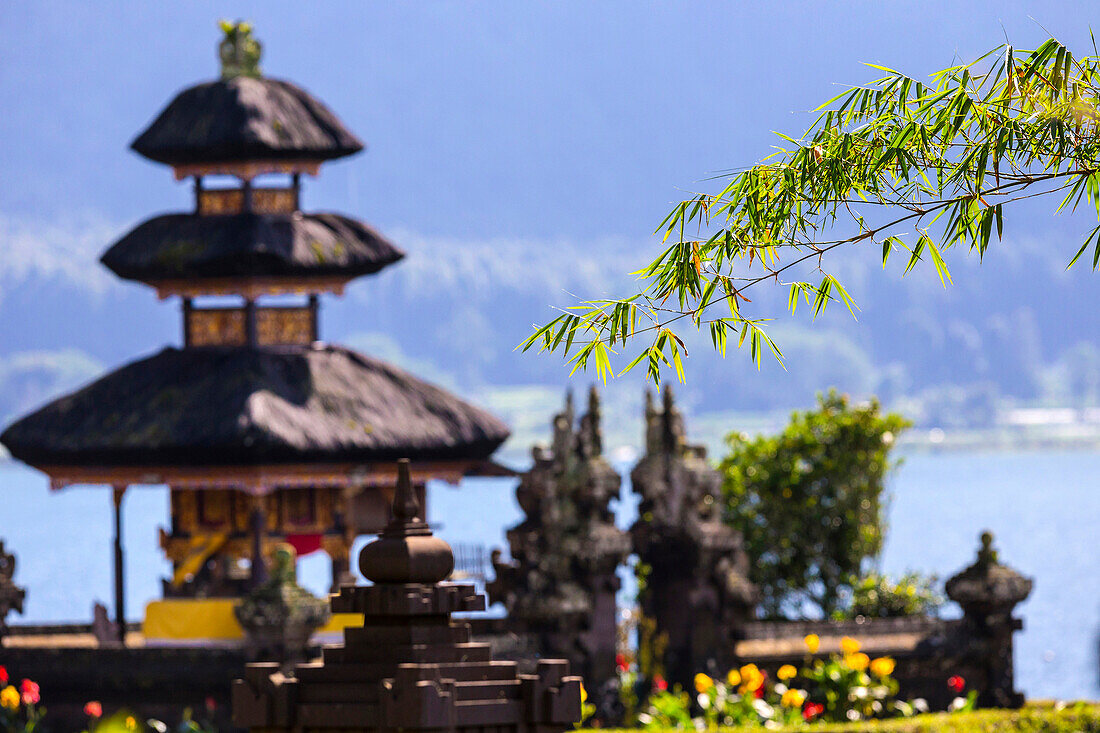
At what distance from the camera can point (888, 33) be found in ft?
524

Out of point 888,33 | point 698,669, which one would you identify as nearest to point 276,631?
point 698,669

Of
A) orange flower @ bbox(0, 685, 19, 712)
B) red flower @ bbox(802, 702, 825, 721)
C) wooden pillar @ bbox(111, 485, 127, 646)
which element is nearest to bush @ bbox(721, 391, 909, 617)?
red flower @ bbox(802, 702, 825, 721)

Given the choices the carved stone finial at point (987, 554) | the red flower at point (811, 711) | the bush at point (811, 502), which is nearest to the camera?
the red flower at point (811, 711)

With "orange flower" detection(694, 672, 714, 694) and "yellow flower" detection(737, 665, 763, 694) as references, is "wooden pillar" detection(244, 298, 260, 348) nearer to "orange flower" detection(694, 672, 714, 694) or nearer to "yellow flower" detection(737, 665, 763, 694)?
"orange flower" detection(694, 672, 714, 694)

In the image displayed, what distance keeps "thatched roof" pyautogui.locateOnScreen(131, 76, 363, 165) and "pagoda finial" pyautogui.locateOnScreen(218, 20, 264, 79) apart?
375mm

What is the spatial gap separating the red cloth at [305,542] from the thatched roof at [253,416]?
2209 millimetres

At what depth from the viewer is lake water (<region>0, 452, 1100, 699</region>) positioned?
60.5 meters

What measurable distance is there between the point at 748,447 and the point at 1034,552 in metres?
72.2

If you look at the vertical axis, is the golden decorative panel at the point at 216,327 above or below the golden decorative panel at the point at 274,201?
below

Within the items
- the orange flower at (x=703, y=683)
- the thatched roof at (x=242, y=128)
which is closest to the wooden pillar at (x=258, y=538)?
the thatched roof at (x=242, y=128)

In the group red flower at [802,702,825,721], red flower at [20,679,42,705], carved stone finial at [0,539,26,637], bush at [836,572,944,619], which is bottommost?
red flower at [802,702,825,721]

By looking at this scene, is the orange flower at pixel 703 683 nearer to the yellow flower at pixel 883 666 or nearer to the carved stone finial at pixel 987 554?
the yellow flower at pixel 883 666

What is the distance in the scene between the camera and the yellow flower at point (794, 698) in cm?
2136

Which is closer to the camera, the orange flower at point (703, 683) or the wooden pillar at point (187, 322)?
the orange flower at point (703, 683)
